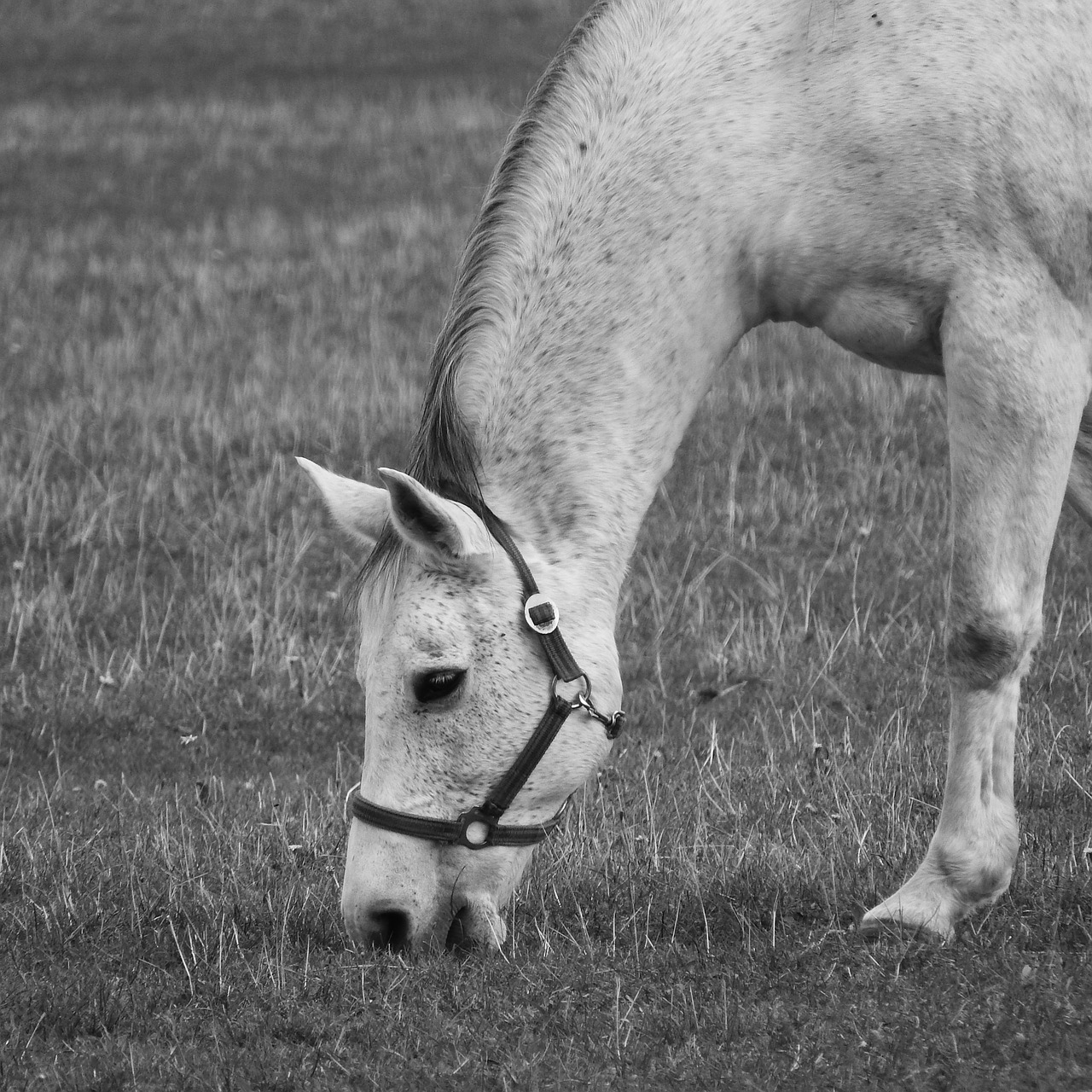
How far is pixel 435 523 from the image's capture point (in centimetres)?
326

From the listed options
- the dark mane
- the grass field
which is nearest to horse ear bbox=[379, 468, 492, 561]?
the dark mane

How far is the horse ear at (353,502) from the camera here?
3.48 m

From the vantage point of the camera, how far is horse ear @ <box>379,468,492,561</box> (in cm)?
316

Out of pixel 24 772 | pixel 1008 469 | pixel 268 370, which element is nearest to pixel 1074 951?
pixel 1008 469

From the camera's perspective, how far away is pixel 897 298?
11.7 feet

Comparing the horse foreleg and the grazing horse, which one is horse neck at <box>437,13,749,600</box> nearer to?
the grazing horse

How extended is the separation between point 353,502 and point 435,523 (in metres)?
0.33

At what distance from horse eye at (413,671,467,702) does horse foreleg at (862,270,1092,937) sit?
3.69 feet

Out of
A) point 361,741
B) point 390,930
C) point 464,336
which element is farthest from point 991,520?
point 361,741

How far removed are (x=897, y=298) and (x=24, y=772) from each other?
390cm

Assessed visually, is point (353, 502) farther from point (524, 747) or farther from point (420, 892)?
point (420, 892)

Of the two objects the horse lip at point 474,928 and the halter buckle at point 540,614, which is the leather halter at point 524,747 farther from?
the horse lip at point 474,928

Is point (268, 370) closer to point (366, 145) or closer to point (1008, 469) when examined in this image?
point (1008, 469)

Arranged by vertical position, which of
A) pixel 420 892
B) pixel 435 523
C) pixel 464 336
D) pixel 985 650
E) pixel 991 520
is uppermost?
pixel 464 336
